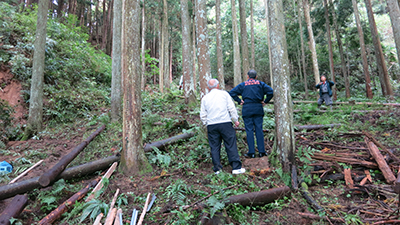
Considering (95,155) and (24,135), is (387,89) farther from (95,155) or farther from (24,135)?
(24,135)

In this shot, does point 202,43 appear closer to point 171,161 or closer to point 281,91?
point 281,91

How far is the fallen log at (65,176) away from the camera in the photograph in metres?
4.06

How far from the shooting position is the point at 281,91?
4570mm

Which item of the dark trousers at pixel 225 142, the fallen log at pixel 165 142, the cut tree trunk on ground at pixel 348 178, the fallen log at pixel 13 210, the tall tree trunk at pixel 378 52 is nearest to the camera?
the fallen log at pixel 13 210

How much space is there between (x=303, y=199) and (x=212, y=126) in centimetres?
223

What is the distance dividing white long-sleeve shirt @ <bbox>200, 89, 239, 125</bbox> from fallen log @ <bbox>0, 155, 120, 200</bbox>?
246cm

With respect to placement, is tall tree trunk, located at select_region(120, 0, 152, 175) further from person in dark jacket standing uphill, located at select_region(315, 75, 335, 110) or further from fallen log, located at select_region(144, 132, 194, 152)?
person in dark jacket standing uphill, located at select_region(315, 75, 335, 110)

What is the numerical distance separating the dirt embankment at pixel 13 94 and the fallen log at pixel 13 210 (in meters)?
6.72

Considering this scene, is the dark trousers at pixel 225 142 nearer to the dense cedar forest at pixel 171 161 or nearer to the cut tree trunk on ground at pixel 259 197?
the dense cedar forest at pixel 171 161

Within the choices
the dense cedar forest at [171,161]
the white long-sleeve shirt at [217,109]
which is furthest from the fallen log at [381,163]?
the white long-sleeve shirt at [217,109]

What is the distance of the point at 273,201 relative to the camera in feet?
12.0

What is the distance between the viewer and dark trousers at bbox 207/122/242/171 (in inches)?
183

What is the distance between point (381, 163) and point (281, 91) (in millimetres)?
2358

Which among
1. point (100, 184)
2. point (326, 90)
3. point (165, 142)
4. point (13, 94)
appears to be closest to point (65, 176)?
point (100, 184)
